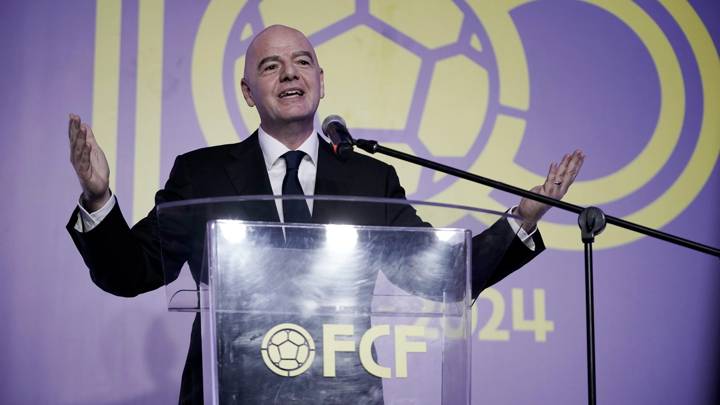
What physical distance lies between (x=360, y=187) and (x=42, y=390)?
3.82 feet

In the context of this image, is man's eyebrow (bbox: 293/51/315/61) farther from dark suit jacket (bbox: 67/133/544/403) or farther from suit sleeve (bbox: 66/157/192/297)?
suit sleeve (bbox: 66/157/192/297)

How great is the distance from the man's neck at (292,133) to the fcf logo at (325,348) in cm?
97

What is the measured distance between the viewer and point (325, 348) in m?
1.10

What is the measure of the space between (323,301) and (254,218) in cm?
16

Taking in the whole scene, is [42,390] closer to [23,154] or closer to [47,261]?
[47,261]

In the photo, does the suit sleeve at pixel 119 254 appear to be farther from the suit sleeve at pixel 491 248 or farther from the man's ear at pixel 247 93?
the man's ear at pixel 247 93

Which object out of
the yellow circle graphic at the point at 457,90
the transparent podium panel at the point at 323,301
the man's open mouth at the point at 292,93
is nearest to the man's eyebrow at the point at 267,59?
the man's open mouth at the point at 292,93

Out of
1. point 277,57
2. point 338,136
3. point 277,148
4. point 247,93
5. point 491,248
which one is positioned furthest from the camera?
point 247,93

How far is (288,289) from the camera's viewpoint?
43.6 inches

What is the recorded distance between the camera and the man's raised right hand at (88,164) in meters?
1.42

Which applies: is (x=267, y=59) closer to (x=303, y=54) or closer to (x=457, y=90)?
(x=303, y=54)

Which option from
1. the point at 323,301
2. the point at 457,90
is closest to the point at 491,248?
the point at 323,301

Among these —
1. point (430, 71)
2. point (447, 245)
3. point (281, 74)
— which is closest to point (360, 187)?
point (281, 74)

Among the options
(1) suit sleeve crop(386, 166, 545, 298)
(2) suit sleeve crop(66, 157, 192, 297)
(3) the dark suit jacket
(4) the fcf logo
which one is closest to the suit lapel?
(3) the dark suit jacket
